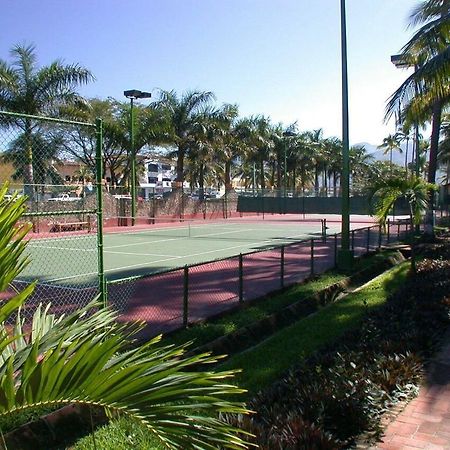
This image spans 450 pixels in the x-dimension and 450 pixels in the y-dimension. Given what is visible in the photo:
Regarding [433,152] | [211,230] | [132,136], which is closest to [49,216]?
[433,152]

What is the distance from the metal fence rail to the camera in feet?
29.3

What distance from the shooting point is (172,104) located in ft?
136

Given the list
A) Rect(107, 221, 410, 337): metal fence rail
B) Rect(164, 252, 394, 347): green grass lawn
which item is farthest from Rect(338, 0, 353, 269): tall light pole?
Rect(107, 221, 410, 337): metal fence rail

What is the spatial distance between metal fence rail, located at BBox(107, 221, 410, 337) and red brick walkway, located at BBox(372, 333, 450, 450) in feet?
12.2

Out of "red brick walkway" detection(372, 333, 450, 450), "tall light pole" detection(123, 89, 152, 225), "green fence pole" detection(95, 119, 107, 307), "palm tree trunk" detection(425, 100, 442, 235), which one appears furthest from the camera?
"tall light pole" detection(123, 89, 152, 225)

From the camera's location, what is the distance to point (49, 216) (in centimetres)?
750

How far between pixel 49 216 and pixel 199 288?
497 cm

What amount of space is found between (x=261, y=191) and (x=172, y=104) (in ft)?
65.4

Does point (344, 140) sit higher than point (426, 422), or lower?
higher

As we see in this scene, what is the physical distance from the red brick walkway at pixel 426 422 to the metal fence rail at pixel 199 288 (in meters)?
3.71

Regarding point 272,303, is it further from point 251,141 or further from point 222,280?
point 251,141

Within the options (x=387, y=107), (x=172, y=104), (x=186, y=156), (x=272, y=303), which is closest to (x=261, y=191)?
(x=186, y=156)

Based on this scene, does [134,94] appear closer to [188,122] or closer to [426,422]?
[188,122]

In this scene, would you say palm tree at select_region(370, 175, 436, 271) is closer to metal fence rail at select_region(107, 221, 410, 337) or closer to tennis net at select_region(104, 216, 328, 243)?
metal fence rail at select_region(107, 221, 410, 337)
